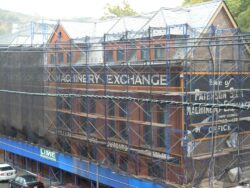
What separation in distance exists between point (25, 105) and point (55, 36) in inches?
222

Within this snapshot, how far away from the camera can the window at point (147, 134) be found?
2024 centimetres

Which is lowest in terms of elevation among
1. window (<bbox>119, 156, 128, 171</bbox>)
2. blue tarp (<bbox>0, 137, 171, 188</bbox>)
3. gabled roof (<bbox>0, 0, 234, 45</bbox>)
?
blue tarp (<bbox>0, 137, 171, 188</bbox>)

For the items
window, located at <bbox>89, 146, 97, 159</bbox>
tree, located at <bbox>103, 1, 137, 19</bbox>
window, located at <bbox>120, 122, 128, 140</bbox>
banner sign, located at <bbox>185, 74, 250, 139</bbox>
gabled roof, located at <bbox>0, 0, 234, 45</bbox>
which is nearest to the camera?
banner sign, located at <bbox>185, 74, 250, 139</bbox>

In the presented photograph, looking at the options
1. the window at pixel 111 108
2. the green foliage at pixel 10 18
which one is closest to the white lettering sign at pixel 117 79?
the window at pixel 111 108

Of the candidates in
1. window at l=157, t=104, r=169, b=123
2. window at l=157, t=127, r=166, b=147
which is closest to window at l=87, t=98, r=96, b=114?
Answer: window at l=157, t=104, r=169, b=123

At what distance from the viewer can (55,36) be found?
1235 inches

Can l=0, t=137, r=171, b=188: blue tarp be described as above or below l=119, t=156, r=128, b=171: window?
below

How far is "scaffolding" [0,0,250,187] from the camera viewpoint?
18969 mm

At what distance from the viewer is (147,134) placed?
2050 centimetres

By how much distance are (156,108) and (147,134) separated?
4.25 ft

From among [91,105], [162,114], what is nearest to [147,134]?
[162,114]

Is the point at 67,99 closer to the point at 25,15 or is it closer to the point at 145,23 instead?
the point at 145,23

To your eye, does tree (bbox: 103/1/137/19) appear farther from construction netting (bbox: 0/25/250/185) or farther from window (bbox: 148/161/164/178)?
window (bbox: 148/161/164/178)

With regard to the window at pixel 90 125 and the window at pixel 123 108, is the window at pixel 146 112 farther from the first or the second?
the window at pixel 90 125
